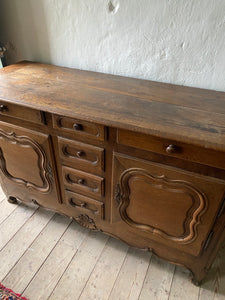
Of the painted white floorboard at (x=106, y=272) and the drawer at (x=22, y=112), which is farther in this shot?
the painted white floorboard at (x=106, y=272)

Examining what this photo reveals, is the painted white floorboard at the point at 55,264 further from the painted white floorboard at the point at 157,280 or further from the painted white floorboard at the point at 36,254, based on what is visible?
the painted white floorboard at the point at 157,280

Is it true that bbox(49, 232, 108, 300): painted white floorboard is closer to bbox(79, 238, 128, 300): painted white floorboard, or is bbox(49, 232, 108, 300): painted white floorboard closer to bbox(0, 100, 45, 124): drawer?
bbox(79, 238, 128, 300): painted white floorboard

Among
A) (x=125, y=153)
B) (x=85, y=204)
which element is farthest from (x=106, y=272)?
(x=125, y=153)

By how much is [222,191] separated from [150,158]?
0.29 meters

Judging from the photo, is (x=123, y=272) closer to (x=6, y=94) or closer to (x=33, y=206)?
(x=33, y=206)

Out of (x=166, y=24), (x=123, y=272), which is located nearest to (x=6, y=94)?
(x=166, y=24)

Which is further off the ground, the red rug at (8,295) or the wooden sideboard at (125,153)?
the wooden sideboard at (125,153)

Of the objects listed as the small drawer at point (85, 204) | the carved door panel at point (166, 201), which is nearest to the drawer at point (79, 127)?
the carved door panel at point (166, 201)

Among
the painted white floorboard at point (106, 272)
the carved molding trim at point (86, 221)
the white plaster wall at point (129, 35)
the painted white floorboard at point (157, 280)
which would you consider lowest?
the painted white floorboard at point (157, 280)

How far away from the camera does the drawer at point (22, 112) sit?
1001mm

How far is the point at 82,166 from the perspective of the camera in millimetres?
1071

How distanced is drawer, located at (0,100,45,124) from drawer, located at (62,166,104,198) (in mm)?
280

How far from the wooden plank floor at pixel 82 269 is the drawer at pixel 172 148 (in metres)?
0.79

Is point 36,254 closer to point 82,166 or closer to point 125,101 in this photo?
point 82,166
